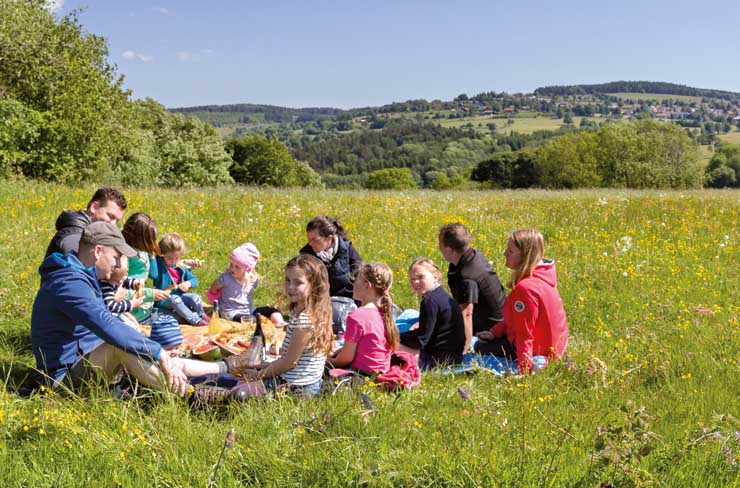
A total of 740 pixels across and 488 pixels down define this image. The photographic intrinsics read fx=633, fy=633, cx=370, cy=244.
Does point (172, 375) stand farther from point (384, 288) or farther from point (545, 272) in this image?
point (545, 272)

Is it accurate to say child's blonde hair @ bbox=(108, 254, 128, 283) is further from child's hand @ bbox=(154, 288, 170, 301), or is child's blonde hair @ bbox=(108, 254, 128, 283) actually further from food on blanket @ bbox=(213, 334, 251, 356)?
food on blanket @ bbox=(213, 334, 251, 356)

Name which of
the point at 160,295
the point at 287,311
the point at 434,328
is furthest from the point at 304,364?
the point at 160,295

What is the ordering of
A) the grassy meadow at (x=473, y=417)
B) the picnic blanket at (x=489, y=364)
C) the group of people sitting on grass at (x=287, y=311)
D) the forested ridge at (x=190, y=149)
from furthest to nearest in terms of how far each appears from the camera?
the forested ridge at (x=190, y=149)
the picnic blanket at (x=489, y=364)
the group of people sitting on grass at (x=287, y=311)
the grassy meadow at (x=473, y=417)

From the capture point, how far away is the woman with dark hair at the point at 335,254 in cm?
773

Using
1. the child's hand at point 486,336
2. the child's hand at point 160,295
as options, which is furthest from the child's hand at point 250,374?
the child's hand at point 486,336

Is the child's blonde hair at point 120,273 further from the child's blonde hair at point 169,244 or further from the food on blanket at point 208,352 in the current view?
the child's blonde hair at point 169,244

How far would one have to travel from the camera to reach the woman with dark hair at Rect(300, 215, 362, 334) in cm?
773

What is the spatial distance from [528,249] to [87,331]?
13.1 feet

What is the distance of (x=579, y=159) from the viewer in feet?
252

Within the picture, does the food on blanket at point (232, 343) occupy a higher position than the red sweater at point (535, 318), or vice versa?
the red sweater at point (535, 318)

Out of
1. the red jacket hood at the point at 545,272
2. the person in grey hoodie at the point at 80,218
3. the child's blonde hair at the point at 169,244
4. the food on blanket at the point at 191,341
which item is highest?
the person in grey hoodie at the point at 80,218

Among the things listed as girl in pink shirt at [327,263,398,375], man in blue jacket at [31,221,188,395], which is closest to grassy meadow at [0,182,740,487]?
man in blue jacket at [31,221,188,395]

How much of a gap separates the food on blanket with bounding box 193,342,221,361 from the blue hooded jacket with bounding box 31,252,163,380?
126 cm

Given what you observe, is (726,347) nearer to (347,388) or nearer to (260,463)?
(347,388)
